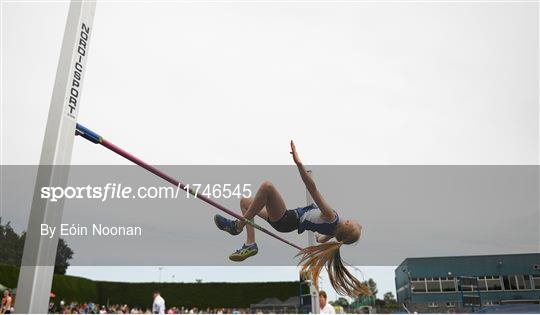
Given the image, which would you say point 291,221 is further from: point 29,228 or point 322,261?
point 29,228

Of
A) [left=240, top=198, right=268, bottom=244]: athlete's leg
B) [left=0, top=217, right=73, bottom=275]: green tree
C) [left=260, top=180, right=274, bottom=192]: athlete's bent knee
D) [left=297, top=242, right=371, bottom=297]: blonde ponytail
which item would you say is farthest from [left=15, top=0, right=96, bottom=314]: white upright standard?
[left=0, top=217, right=73, bottom=275]: green tree

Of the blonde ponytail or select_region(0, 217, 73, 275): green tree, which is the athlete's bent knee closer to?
the blonde ponytail

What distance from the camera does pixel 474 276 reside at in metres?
25.3

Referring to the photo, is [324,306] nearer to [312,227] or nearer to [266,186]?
[266,186]

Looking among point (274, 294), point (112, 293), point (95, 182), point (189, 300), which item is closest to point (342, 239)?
point (95, 182)

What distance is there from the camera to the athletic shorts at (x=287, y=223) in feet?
20.6

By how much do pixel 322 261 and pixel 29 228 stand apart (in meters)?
4.89

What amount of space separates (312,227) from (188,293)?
65.8 feet

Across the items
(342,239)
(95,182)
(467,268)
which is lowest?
(342,239)

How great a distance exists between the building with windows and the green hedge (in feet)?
27.9

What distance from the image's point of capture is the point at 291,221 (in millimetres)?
6367

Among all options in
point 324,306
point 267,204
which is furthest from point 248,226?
point 324,306

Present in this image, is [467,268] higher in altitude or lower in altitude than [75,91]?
higher

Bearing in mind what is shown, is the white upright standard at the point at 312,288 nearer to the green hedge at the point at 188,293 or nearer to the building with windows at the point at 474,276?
the green hedge at the point at 188,293
